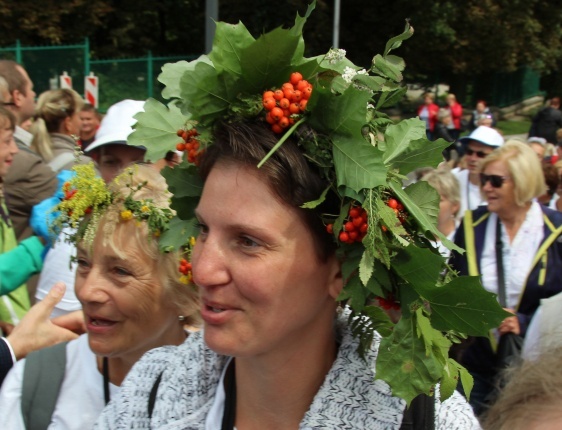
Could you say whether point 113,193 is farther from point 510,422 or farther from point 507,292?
point 507,292

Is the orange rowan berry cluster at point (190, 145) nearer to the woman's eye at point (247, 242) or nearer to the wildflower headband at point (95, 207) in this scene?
the woman's eye at point (247, 242)

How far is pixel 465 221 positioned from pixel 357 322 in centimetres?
303

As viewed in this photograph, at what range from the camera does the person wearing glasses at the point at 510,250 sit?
424 cm

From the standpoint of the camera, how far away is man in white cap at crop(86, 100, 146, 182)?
3738 millimetres

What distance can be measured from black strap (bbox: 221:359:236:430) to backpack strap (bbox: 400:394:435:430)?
385mm

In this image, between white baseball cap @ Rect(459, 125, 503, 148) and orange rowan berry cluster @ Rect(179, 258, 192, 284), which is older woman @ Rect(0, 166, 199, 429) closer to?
orange rowan berry cluster @ Rect(179, 258, 192, 284)

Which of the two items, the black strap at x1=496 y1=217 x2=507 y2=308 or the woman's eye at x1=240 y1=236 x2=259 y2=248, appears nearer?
the woman's eye at x1=240 y1=236 x2=259 y2=248

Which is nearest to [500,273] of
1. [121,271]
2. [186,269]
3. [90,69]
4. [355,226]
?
[121,271]

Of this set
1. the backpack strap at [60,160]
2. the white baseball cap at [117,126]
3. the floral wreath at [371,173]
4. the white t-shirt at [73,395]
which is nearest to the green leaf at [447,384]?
the floral wreath at [371,173]

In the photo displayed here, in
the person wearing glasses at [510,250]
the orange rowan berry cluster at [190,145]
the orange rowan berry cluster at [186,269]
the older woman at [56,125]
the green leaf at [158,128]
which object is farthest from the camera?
the older woman at [56,125]

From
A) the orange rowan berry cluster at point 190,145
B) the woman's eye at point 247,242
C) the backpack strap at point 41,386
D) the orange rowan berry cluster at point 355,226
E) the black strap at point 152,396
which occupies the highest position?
the orange rowan berry cluster at point 190,145

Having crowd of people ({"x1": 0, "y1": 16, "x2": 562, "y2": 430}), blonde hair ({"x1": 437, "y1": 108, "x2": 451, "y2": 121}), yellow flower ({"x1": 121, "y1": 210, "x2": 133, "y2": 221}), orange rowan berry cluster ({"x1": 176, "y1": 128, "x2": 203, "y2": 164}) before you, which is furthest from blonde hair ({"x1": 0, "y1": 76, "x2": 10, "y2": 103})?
blonde hair ({"x1": 437, "y1": 108, "x2": 451, "y2": 121})

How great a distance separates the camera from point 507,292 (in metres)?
4.36

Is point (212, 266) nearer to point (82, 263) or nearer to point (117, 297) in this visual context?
point (117, 297)
